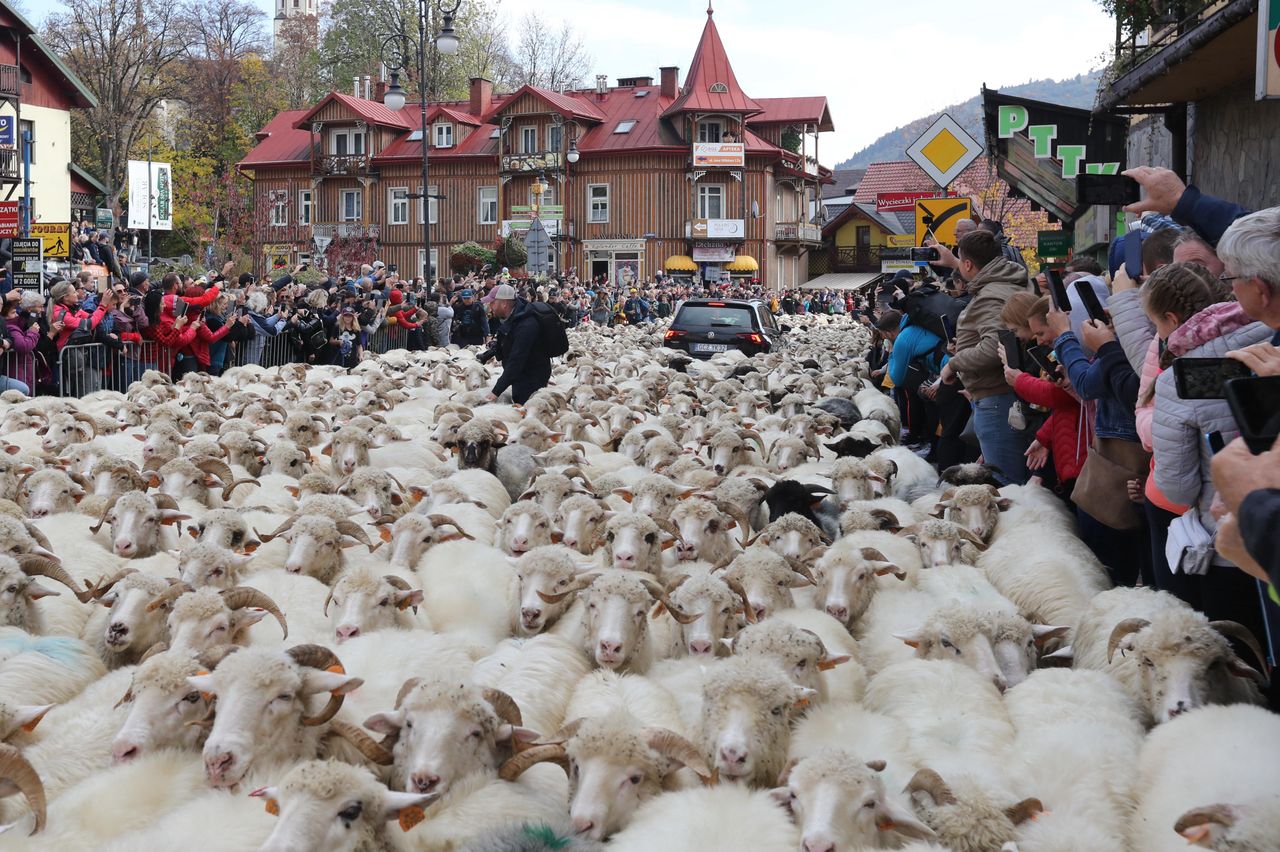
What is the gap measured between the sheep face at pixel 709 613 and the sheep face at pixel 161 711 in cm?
211

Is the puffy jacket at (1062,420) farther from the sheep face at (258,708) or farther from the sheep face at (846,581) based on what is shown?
the sheep face at (258,708)

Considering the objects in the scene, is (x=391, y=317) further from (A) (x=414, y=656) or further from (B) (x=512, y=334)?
(A) (x=414, y=656)

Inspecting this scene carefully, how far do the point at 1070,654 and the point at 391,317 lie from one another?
19283mm

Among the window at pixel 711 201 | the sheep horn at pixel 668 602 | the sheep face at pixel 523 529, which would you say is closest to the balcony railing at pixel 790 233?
the window at pixel 711 201

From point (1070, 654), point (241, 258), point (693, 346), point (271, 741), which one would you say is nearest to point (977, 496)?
point (1070, 654)

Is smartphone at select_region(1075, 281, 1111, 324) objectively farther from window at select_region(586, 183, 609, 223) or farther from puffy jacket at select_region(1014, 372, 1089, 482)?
window at select_region(586, 183, 609, 223)

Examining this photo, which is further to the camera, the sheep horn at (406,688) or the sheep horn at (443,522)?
the sheep horn at (443,522)

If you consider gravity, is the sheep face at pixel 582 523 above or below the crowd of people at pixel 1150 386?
below

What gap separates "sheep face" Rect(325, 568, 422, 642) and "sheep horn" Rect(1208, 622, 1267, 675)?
3369mm

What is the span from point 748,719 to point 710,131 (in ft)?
175

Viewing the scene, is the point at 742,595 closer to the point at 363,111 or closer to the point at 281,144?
the point at 363,111

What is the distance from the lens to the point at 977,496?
24.5ft

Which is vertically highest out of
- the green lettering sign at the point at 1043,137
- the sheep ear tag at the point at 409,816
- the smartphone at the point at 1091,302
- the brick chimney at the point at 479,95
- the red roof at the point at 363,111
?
the brick chimney at the point at 479,95

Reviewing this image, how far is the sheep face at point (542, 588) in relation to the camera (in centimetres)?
562
